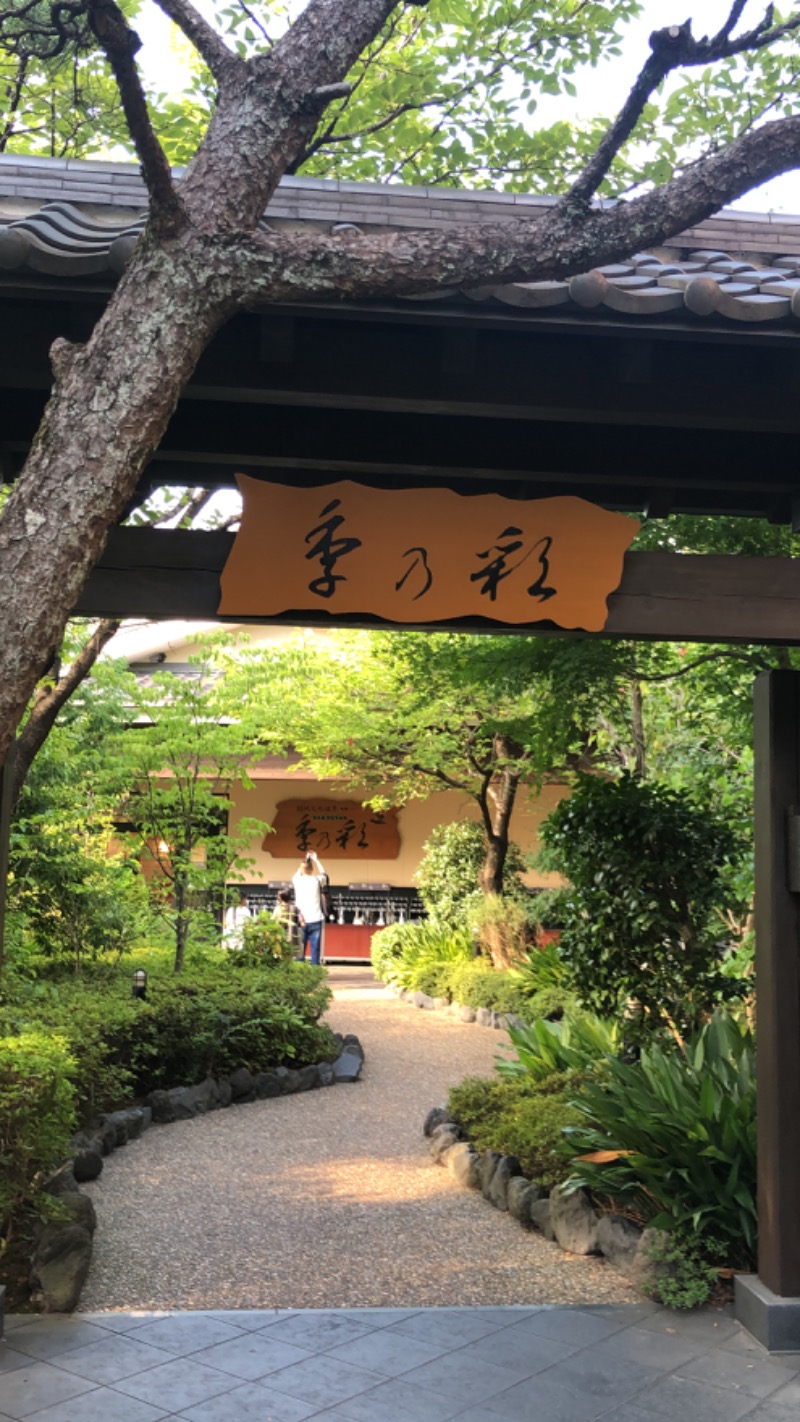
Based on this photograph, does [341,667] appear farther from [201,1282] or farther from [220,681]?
[201,1282]

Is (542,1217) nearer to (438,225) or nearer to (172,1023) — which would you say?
(172,1023)

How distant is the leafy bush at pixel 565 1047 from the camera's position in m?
8.04

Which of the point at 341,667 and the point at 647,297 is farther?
the point at 341,667

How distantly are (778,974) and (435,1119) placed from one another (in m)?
4.35

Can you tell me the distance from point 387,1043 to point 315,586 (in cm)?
904

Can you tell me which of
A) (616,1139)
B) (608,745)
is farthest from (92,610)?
(608,745)

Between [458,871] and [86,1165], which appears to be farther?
[458,871]

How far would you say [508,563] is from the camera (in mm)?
4617

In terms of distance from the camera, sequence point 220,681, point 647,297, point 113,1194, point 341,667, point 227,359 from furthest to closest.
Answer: point 341,667, point 220,681, point 113,1194, point 227,359, point 647,297

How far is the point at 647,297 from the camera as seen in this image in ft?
12.5

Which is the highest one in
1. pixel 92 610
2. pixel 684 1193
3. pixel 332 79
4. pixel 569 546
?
pixel 332 79

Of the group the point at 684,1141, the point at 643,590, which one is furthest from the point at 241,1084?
the point at 643,590

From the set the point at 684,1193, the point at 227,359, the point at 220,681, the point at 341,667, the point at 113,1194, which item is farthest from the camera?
the point at 341,667

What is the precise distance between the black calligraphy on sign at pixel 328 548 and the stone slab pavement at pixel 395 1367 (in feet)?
9.81
